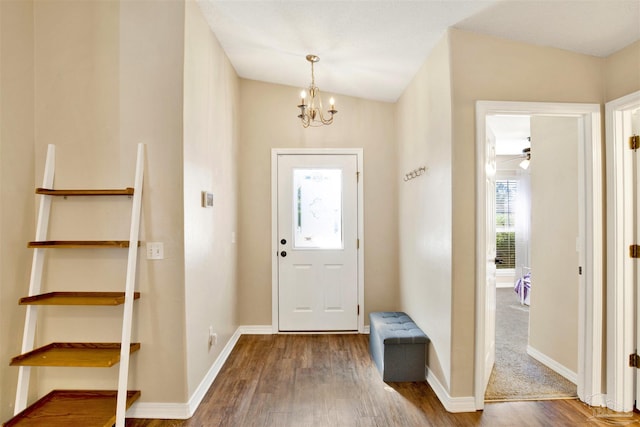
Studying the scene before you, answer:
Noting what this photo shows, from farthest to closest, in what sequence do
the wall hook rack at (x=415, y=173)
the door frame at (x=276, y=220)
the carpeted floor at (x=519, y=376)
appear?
the door frame at (x=276, y=220), the wall hook rack at (x=415, y=173), the carpeted floor at (x=519, y=376)

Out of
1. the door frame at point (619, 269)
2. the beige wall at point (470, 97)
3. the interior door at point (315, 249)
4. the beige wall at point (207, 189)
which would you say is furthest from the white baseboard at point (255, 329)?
the door frame at point (619, 269)

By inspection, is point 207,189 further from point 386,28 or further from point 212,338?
point 386,28

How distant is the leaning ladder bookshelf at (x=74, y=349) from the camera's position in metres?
1.89

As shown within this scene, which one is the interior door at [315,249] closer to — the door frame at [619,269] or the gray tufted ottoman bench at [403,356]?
the gray tufted ottoman bench at [403,356]

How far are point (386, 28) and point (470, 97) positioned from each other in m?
0.78

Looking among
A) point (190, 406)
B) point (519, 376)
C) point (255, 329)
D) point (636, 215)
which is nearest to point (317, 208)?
point (255, 329)

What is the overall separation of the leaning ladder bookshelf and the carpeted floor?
2.53 metres

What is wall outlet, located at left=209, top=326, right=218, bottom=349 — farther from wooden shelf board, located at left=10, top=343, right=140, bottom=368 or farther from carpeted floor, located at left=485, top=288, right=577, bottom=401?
carpeted floor, located at left=485, top=288, right=577, bottom=401

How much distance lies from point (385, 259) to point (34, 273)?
3.08 metres

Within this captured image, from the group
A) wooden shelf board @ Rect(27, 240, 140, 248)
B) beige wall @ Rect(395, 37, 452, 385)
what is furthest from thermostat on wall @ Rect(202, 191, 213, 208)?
beige wall @ Rect(395, 37, 452, 385)

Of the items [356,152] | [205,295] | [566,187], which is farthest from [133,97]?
[566,187]

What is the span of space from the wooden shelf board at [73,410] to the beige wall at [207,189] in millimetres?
478

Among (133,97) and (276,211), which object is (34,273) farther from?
(276,211)

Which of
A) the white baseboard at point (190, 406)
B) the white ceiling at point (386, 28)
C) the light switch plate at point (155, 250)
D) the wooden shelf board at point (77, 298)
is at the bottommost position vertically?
the white baseboard at point (190, 406)
